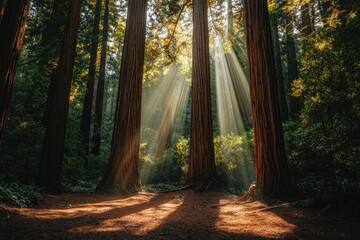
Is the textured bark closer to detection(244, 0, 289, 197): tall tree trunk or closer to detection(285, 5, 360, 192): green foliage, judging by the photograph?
detection(244, 0, 289, 197): tall tree trunk

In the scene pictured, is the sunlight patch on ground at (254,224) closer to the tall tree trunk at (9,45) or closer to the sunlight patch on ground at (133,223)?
the sunlight patch on ground at (133,223)

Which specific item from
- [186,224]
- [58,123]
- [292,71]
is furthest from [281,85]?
[186,224]

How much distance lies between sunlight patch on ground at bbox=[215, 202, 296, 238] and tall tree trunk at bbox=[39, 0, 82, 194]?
5.11 meters

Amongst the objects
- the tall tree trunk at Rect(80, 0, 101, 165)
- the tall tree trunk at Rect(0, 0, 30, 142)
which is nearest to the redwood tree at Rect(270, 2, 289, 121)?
the tall tree trunk at Rect(80, 0, 101, 165)

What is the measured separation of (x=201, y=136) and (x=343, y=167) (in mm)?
3920

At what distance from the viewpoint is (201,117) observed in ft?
25.0

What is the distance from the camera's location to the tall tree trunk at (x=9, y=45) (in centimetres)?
334

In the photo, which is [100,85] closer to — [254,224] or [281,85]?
[281,85]

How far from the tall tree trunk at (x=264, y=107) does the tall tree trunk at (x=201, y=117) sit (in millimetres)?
2477

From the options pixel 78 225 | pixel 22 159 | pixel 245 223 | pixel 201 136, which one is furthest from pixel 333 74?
pixel 22 159

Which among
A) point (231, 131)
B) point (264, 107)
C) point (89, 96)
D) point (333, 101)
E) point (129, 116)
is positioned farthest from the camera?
point (89, 96)

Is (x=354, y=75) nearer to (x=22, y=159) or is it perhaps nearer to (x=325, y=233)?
(x=325, y=233)

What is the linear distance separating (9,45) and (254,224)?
14.7ft

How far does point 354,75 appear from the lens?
5.25 metres
